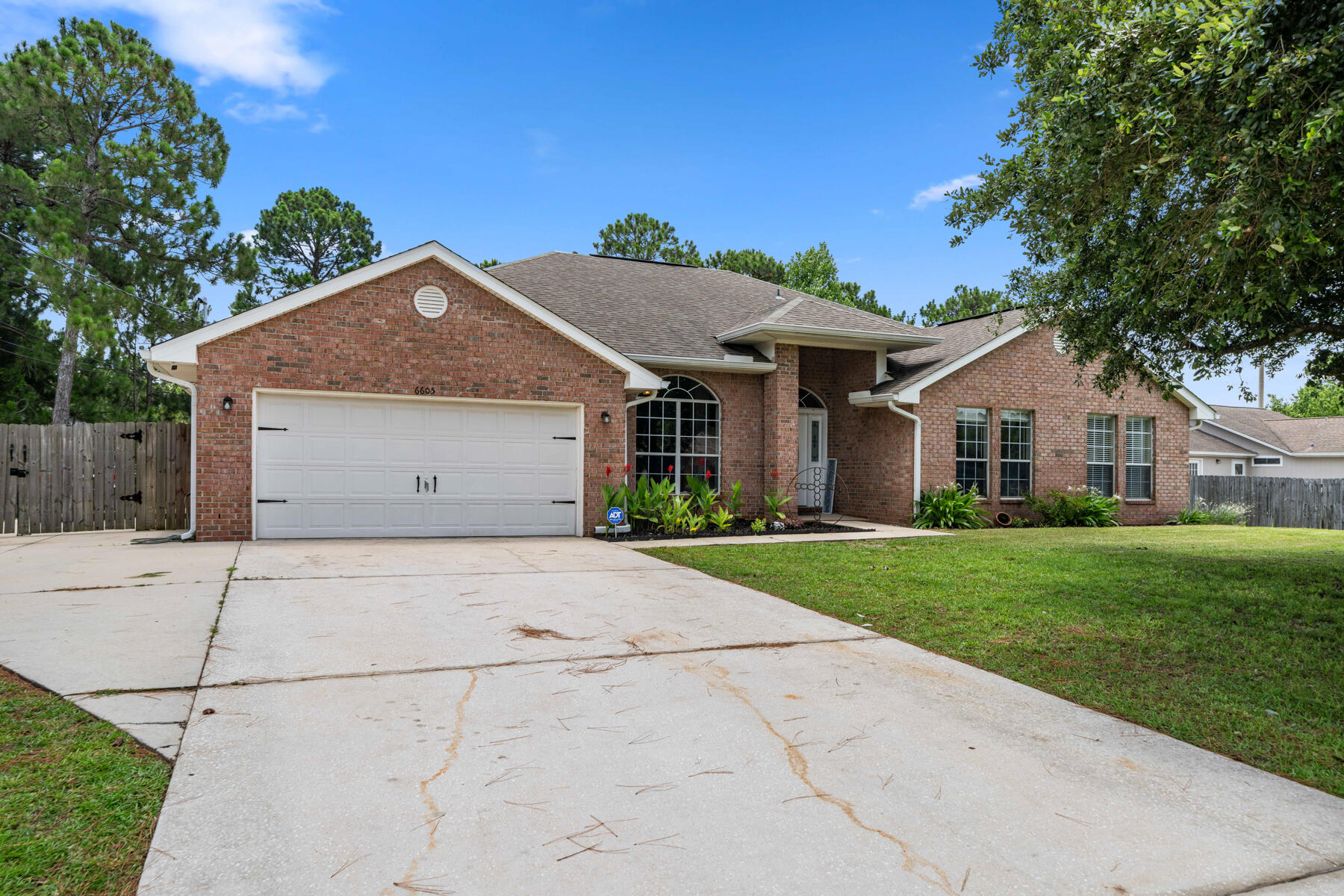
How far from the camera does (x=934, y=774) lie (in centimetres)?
330

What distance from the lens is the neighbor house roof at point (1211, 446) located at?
31.1 metres

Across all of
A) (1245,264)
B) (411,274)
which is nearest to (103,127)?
(411,274)

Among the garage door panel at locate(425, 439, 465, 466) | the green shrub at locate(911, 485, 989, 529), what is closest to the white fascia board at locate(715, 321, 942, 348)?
the green shrub at locate(911, 485, 989, 529)

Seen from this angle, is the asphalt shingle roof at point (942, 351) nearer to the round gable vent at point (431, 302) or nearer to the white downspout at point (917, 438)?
the white downspout at point (917, 438)

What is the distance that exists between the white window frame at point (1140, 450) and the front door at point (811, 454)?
22.9 feet

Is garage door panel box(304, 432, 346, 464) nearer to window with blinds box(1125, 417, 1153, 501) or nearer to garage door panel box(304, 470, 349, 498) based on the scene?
garage door panel box(304, 470, 349, 498)

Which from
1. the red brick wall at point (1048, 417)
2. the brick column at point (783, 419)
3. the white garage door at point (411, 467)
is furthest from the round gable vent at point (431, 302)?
the red brick wall at point (1048, 417)

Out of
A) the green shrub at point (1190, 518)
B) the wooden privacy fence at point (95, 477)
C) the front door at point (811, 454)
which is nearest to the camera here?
the wooden privacy fence at point (95, 477)

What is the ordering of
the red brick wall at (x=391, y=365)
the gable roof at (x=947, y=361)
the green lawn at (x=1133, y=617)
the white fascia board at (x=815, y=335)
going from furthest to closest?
the gable roof at (x=947, y=361)
the white fascia board at (x=815, y=335)
the red brick wall at (x=391, y=365)
the green lawn at (x=1133, y=617)

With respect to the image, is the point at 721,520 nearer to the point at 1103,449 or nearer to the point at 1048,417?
the point at 1048,417

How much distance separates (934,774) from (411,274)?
34.1ft

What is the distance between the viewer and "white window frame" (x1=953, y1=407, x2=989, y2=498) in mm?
16109

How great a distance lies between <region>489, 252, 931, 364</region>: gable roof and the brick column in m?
0.48

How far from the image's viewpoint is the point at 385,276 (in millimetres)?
11406
